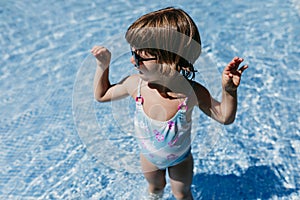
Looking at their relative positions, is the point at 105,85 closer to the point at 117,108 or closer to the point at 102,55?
the point at 102,55

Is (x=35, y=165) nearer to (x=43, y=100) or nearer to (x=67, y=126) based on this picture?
(x=67, y=126)

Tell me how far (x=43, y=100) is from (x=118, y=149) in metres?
0.85

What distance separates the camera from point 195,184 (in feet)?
9.43

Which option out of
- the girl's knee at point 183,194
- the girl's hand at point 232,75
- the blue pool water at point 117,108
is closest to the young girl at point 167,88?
the girl's hand at point 232,75

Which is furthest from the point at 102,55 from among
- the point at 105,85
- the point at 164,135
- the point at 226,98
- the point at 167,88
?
the point at 226,98

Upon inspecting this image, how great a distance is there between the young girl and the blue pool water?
50 centimetres

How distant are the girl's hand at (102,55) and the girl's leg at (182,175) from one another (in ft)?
2.07

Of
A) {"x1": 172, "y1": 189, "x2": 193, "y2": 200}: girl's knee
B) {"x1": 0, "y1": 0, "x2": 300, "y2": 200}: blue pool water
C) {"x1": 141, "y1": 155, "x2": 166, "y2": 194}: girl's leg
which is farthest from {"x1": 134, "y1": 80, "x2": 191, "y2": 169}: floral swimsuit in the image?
{"x1": 0, "y1": 0, "x2": 300, "y2": 200}: blue pool water

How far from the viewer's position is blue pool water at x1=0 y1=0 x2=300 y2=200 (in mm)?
2904

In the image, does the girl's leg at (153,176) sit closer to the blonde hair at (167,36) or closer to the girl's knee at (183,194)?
the girl's knee at (183,194)

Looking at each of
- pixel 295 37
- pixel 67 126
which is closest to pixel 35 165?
pixel 67 126

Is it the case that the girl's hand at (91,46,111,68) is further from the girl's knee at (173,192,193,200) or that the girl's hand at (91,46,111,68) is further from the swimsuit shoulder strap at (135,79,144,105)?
the girl's knee at (173,192,193,200)

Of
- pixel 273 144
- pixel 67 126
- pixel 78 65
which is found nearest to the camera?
pixel 273 144

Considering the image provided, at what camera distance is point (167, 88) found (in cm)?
202
